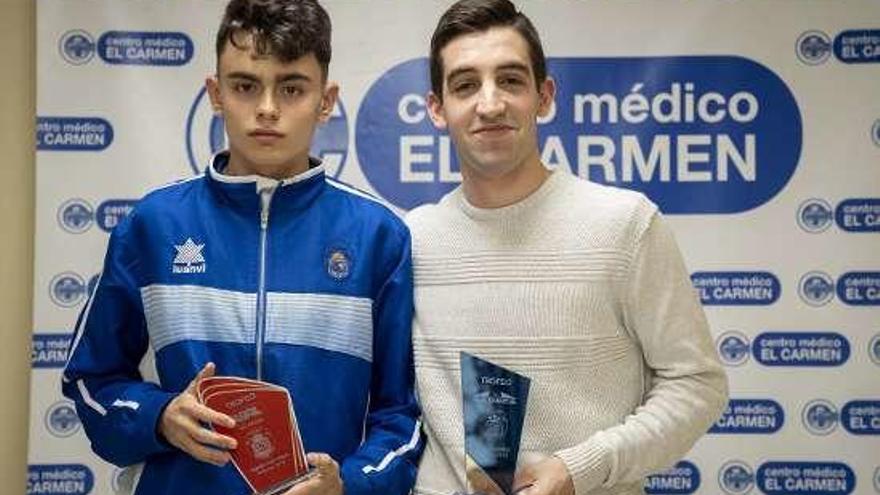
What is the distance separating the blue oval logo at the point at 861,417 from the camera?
289 centimetres

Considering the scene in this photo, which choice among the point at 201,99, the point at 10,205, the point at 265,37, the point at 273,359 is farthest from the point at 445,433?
the point at 10,205

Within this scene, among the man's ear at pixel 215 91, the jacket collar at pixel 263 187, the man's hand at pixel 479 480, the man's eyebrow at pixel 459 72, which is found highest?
the man's eyebrow at pixel 459 72

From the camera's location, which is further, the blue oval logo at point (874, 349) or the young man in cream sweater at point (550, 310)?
the blue oval logo at point (874, 349)

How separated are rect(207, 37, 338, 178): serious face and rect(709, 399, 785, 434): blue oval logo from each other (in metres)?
1.79

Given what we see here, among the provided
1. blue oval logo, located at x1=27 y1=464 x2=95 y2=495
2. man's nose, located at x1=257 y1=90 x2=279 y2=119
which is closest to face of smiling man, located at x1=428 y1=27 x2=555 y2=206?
man's nose, located at x1=257 y1=90 x2=279 y2=119

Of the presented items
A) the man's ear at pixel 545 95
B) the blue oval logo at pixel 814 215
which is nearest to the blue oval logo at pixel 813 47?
the blue oval logo at pixel 814 215

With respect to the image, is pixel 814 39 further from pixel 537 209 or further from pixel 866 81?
pixel 537 209

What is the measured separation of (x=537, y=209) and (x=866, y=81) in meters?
1.68

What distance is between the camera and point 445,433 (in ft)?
5.66

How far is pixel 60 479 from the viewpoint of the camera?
9.53ft

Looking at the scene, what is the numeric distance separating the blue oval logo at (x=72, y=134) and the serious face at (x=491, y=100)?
5.03ft

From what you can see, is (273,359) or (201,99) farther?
(201,99)

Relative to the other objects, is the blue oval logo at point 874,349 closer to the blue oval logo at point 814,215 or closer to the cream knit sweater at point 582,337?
the blue oval logo at point 814,215

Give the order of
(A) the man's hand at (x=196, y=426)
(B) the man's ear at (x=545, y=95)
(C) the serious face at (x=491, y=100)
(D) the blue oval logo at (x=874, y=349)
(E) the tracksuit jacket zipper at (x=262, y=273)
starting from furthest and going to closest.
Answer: (D) the blue oval logo at (x=874, y=349), (B) the man's ear at (x=545, y=95), (C) the serious face at (x=491, y=100), (E) the tracksuit jacket zipper at (x=262, y=273), (A) the man's hand at (x=196, y=426)
